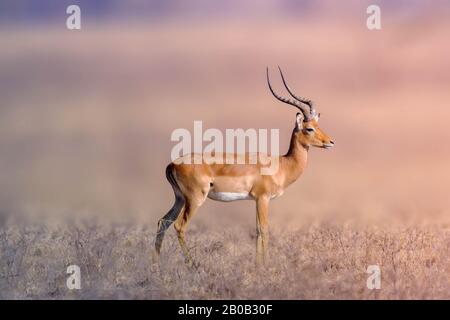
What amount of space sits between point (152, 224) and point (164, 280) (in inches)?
207

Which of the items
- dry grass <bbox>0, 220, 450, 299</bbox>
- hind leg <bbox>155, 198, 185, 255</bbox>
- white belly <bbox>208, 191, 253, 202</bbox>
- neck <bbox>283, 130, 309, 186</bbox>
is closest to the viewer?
dry grass <bbox>0, 220, 450, 299</bbox>

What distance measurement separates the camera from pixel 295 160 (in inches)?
535

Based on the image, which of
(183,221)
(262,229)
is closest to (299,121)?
(262,229)

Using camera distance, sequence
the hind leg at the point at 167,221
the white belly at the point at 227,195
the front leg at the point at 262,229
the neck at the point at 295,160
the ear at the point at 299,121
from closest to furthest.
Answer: the front leg at the point at 262,229
the hind leg at the point at 167,221
the white belly at the point at 227,195
the ear at the point at 299,121
the neck at the point at 295,160

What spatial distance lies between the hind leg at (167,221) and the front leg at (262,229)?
1104 mm

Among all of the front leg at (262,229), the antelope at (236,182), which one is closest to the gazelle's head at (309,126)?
the antelope at (236,182)

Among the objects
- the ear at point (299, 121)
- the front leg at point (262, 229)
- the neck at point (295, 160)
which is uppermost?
the ear at point (299, 121)

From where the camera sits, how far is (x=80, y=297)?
11.1 metres

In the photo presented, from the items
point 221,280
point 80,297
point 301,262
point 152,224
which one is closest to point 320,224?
point 152,224

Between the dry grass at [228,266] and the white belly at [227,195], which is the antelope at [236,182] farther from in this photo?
the dry grass at [228,266]

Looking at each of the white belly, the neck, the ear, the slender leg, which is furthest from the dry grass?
the ear

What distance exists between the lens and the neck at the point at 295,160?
44.5 feet

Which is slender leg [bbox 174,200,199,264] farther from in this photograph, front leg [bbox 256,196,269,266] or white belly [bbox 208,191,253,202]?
front leg [bbox 256,196,269,266]

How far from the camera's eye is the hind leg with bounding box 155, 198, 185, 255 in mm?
12961
